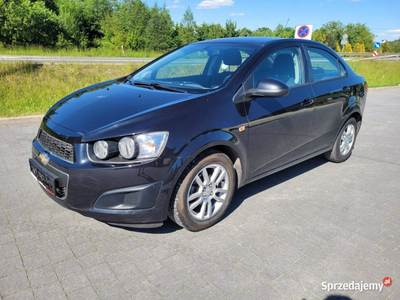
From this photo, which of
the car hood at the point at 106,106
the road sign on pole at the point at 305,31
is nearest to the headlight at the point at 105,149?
the car hood at the point at 106,106

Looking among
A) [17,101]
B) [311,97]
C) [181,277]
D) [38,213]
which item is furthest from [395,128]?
[17,101]

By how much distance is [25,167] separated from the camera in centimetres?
453

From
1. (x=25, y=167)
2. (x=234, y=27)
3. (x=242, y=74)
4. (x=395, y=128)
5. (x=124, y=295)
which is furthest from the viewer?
(x=234, y=27)

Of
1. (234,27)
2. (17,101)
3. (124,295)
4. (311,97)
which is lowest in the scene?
(124,295)

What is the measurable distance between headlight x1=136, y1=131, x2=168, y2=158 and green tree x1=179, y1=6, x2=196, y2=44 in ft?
154

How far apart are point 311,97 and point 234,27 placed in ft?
151

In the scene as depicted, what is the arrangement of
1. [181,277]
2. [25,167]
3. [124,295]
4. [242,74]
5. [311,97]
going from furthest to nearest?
[25,167]
[311,97]
[242,74]
[181,277]
[124,295]

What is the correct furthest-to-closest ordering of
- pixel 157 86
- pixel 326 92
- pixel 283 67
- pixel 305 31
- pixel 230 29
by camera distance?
pixel 230 29 < pixel 305 31 < pixel 326 92 < pixel 283 67 < pixel 157 86

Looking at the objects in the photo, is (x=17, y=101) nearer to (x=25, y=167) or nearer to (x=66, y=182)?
(x=25, y=167)

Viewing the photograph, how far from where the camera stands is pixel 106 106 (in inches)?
119

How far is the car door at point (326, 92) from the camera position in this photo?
4121 mm

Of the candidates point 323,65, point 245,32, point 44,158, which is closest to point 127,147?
point 44,158

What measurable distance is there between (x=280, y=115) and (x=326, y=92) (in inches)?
41.9

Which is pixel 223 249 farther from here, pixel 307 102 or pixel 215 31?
pixel 215 31
